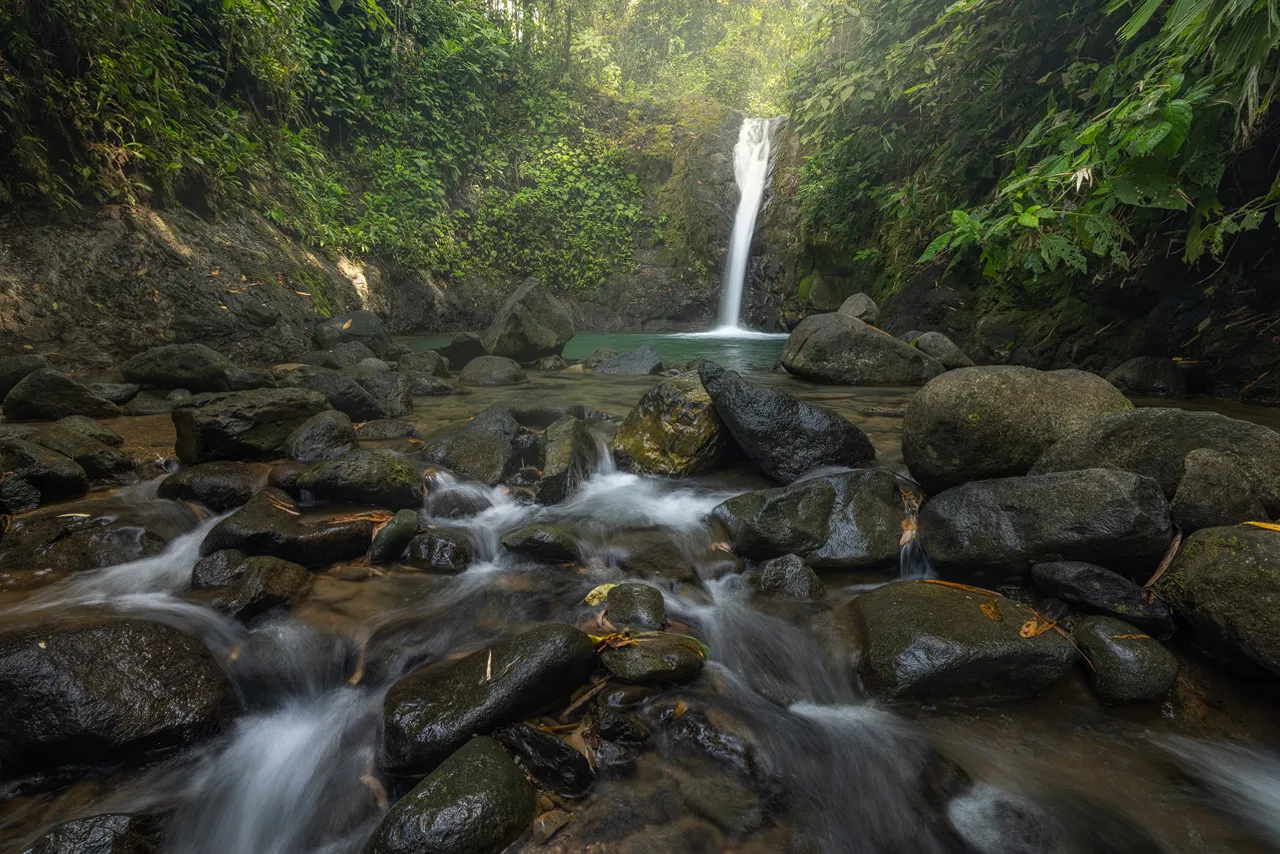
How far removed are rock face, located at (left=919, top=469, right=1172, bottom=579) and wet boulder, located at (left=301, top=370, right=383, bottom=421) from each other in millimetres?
5528

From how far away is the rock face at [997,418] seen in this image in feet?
12.1

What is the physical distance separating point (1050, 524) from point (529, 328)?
8163 millimetres

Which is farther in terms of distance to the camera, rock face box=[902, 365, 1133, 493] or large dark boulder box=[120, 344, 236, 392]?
large dark boulder box=[120, 344, 236, 392]

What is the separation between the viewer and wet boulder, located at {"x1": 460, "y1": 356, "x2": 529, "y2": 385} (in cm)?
839

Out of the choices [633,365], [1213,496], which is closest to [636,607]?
[1213,496]

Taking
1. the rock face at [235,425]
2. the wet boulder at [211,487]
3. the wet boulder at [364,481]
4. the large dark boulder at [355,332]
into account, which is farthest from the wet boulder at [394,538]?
the large dark boulder at [355,332]

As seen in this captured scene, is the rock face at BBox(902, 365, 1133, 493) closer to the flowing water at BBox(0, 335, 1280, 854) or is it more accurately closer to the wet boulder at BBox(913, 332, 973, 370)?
the flowing water at BBox(0, 335, 1280, 854)

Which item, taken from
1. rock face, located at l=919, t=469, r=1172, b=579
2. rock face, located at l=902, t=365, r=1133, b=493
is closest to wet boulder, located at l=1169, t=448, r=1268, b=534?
rock face, located at l=919, t=469, r=1172, b=579

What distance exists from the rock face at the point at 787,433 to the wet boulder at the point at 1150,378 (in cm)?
361

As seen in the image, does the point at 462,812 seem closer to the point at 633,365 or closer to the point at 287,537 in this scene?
the point at 287,537

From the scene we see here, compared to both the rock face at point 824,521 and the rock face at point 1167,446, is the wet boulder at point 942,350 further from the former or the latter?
the rock face at point 824,521

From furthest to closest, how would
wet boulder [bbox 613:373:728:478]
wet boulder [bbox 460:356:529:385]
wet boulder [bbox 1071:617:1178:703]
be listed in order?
1. wet boulder [bbox 460:356:529:385]
2. wet boulder [bbox 613:373:728:478]
3. wet boulder [bbox 1071:617:1178:703]

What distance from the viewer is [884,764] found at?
7.85 ft

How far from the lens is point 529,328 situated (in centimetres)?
970
